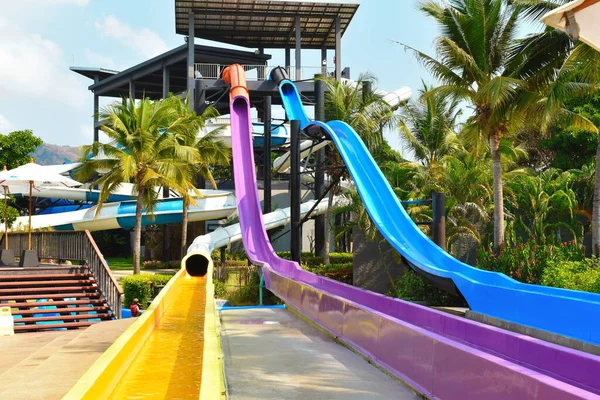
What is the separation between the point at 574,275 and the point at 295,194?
363 inches

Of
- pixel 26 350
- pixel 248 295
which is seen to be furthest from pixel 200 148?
pixel 26 350

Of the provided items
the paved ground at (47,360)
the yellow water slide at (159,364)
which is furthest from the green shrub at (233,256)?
the yellow water slide at (159,364)

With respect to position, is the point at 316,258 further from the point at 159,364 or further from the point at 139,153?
the point at 159,364

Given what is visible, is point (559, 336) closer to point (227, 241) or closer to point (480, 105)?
point (480, 105)

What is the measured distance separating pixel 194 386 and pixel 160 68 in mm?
37150

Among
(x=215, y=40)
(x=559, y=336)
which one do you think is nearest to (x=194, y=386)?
(x=559, y=336)

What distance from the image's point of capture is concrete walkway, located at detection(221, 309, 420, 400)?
238 inches

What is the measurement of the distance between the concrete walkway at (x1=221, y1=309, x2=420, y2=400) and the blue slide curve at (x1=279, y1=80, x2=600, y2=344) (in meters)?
2.83

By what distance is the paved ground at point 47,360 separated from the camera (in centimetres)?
612

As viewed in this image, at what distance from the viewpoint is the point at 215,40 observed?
4062 cm

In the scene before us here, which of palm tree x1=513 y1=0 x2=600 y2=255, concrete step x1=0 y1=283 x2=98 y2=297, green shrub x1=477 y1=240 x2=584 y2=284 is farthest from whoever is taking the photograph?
concrete step x1=0 y1=283 x2=98 y2=297

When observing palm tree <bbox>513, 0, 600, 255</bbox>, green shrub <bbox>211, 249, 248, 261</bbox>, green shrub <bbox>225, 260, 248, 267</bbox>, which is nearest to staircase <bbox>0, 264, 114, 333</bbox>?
palm tree <bbox>513, 0, 600, 255</bbox>

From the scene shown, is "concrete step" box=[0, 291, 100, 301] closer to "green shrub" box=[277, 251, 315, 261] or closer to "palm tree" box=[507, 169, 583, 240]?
"green shrub" box=[277, 251, 315, 261]

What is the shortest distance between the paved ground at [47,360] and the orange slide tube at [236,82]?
46.9 ft
